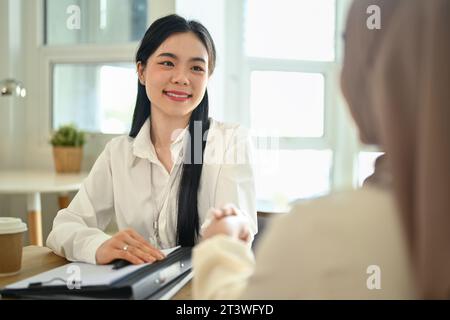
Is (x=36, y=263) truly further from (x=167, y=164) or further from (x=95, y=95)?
(x=95, y=95)

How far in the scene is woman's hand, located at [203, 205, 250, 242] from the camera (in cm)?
43

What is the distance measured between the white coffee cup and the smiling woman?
87 mm

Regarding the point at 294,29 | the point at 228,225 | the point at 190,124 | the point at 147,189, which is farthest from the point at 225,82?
the point at 228,225

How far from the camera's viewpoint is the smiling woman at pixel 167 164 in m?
0.74

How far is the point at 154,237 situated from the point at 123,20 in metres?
1.01

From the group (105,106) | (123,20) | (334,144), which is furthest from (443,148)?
(123,20)

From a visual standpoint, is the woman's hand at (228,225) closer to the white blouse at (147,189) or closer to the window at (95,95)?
the white blouse at (147,189)

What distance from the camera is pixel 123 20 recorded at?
5.05 feet

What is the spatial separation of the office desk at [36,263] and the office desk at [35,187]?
0.24 meters

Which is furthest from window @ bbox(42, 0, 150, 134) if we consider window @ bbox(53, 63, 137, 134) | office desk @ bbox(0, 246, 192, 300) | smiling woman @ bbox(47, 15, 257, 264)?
office desk @ bbox(0, 246, 192, 300)

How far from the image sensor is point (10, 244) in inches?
23.3

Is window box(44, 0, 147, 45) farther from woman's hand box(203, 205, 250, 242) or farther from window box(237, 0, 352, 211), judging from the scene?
woman's hand box(203, 205, 250, 242)

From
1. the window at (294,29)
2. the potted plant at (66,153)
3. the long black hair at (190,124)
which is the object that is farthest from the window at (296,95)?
the potted plant at (66,153)

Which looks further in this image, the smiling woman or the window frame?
the smiling woman
